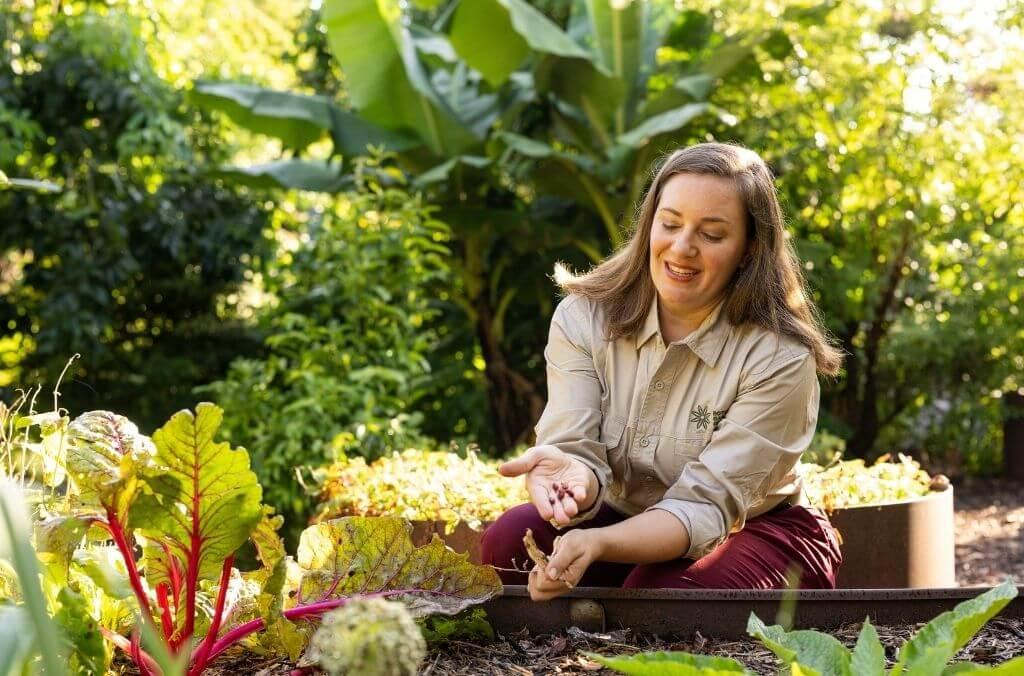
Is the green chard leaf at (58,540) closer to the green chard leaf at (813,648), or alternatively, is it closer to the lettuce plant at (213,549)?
the lettuce plant at (213,549)

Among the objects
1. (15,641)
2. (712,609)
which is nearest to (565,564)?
(712,609)

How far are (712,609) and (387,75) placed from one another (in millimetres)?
5130

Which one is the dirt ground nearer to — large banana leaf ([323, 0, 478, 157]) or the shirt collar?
the shirt collar

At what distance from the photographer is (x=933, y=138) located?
22.3 feet

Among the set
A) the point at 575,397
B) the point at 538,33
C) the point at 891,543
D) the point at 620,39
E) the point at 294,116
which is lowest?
the point at 891,543

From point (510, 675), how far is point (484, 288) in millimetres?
5652

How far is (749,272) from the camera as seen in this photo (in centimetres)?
241

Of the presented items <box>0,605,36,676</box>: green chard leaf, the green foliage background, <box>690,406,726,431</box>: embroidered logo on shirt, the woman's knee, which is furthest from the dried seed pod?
the green foliage background

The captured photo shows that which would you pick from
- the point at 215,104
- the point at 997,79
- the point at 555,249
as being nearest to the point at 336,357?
the point at 215,104

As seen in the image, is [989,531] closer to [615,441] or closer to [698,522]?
[615,441]

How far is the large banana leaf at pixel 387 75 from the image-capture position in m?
6.30

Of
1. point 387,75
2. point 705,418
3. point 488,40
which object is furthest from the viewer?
point 387,75

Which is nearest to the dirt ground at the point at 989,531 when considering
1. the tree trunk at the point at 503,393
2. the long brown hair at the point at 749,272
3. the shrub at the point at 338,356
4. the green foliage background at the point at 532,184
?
the green foliage background at the point at 532,184

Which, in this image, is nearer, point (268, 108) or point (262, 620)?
point (262, 620)
